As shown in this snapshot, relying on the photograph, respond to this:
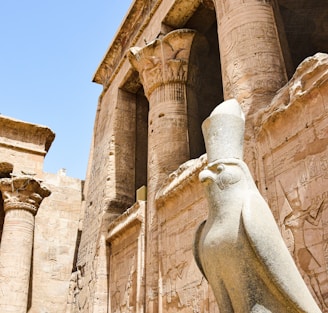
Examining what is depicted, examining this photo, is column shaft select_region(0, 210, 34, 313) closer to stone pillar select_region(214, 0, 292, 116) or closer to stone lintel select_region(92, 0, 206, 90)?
stone lintel select_region(92, 0, 206, 90)

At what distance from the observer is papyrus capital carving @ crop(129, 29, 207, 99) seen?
26.7 ft

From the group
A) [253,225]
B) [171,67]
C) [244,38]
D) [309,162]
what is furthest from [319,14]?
[253,225]

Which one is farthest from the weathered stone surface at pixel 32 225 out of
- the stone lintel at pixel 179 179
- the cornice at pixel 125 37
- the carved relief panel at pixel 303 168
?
the carved relief panel at pixel 303 168

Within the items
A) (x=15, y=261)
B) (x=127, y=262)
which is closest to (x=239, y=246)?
(x=127, y=262)

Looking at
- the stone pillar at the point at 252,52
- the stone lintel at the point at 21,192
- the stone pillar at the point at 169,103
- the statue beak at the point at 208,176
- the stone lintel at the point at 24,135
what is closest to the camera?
the statue beak at the point at 208,176

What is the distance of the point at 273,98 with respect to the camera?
4.86 metres

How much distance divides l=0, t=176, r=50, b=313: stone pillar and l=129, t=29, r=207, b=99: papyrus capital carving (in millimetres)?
3887

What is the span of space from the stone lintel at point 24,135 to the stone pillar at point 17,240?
1508 millimetres

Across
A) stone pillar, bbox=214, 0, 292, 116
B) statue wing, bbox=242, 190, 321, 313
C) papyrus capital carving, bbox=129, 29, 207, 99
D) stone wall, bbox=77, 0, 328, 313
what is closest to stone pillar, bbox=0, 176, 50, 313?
stone wall, bbox=77, 0, 328, 313

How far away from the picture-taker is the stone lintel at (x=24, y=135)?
11.2 m

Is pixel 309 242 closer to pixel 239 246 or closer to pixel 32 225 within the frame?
pixel 239 246

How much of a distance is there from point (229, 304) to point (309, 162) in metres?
2.39

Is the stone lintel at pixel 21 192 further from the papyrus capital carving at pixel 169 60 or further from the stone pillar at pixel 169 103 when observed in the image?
the papyrus capital carving at pixel 169 60

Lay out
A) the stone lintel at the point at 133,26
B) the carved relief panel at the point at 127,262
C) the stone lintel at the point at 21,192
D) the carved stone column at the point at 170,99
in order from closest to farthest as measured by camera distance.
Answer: the carved relief panel at the point at 127,262 < the carved stone column at the point at 170,99 < the stone lintel at the point at 133,26 < the stone lintel at the point at 21,192
